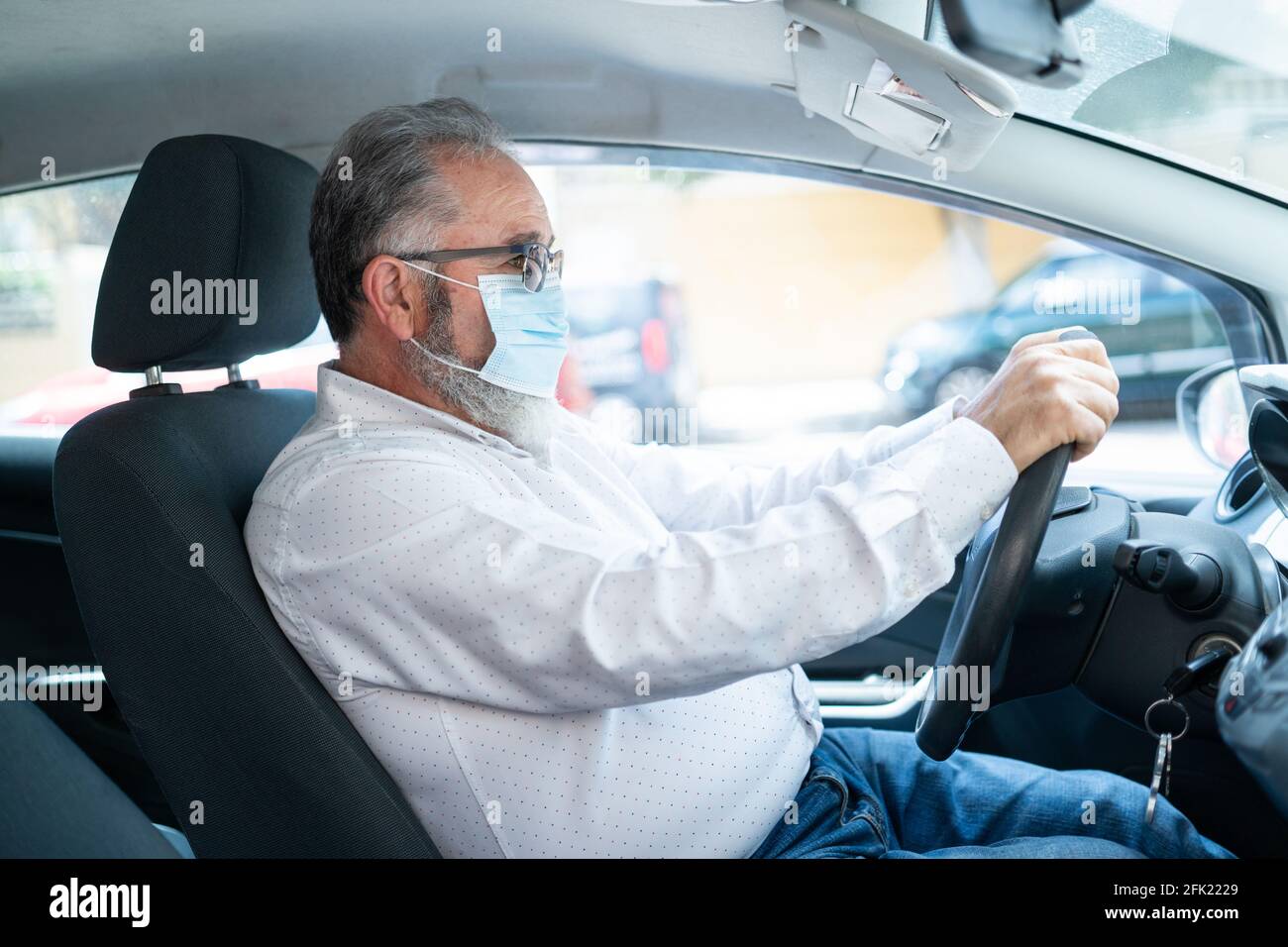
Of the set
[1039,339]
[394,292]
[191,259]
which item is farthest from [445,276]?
[1039,339]

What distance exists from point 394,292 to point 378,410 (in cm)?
15

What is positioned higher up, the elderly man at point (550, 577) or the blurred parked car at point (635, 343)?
the elderly man at point (550, 577)

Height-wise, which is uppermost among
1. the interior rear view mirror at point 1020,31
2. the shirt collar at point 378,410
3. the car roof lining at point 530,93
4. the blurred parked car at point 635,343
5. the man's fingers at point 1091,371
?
the interior rear view mirror at point 1020,31

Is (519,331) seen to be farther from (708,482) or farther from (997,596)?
(997,596)

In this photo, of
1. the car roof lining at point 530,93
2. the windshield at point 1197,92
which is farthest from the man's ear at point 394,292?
the windshield at point 1197,92

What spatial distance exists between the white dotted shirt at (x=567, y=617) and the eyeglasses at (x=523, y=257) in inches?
7.7

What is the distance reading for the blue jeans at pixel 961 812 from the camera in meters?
1.25

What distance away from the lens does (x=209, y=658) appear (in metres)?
1.15

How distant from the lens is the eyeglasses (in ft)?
4.49

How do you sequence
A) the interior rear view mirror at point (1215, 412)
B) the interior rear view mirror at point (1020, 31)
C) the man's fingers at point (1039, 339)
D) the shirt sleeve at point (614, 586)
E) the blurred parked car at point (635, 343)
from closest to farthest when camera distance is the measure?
the interior rear view mirror at point (1020, 31), the shirt sleeve at point (614, 586), the man's fingers at point (1039, 339), the interior rear view mirror at point (1215, 412), the blurred parked car at point (635, 343)

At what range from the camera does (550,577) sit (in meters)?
1.10

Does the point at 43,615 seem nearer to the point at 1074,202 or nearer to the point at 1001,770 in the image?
the point at 1001,770

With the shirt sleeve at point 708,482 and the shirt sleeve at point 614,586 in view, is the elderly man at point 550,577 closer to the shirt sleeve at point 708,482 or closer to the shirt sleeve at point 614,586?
the shirt sleeve at point 614,586

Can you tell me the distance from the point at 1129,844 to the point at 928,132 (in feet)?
2.94
